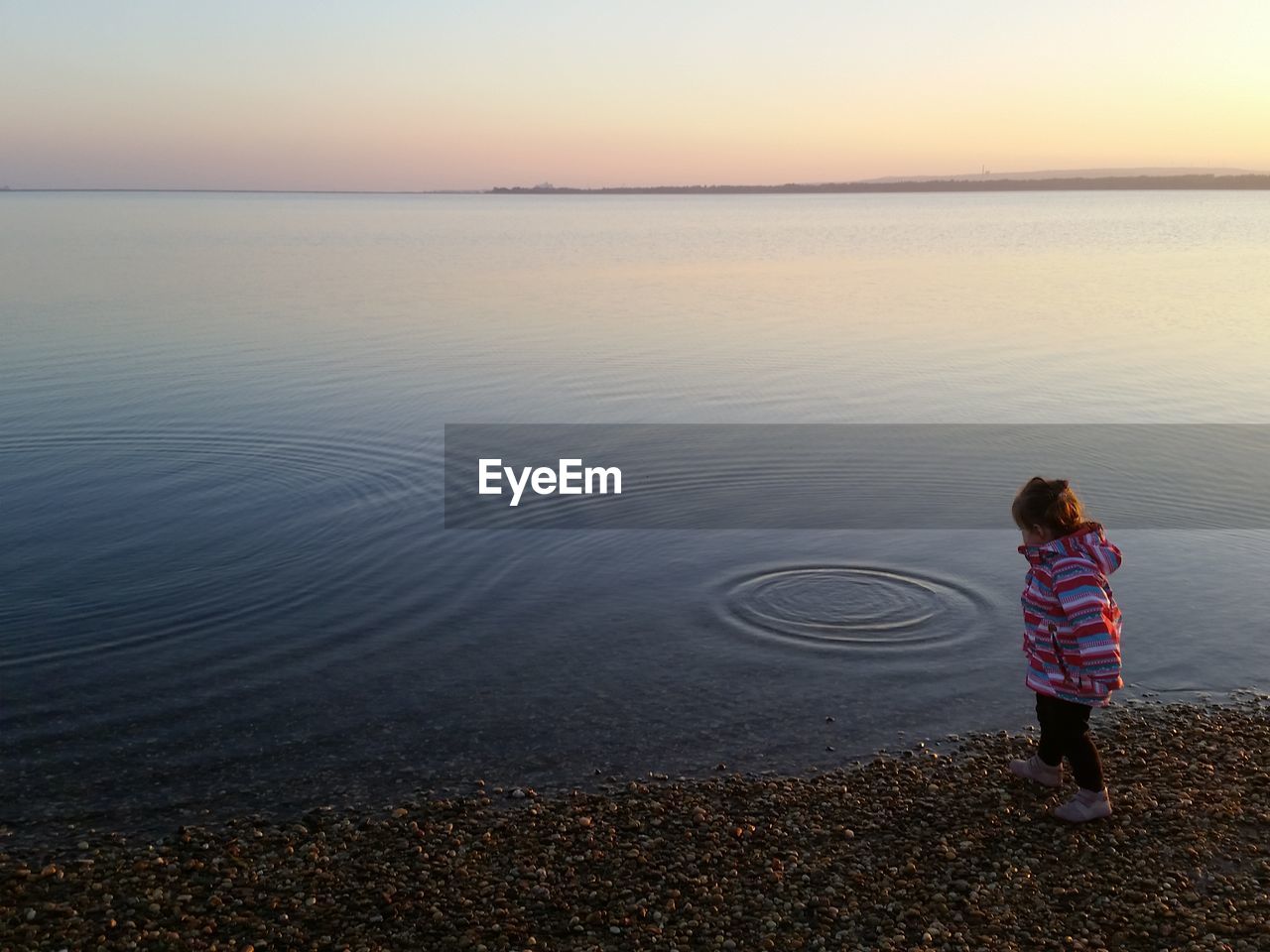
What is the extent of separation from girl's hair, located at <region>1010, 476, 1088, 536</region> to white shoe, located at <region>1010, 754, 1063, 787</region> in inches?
82.7

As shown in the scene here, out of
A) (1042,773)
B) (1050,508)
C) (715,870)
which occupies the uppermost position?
(1050,508)

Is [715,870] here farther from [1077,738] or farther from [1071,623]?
[1071,623]

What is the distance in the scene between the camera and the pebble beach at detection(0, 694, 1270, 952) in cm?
756

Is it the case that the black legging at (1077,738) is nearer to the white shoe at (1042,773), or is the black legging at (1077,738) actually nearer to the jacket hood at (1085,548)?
the white shoe at (1042,773)

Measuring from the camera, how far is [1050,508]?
8656mm

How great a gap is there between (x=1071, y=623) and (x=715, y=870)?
3.29 metres

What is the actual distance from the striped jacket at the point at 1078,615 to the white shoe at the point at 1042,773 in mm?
863

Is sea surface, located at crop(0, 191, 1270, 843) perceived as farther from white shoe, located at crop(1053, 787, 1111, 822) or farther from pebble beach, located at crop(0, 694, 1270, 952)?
white shoe, located at crop(1053, 787, 1111, 822)

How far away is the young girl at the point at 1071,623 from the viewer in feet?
28.4

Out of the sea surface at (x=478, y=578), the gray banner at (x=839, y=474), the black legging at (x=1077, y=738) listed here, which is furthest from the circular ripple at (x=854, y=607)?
the black legging at (x=1077, y=738)

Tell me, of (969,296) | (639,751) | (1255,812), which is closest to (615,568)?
(639,751)

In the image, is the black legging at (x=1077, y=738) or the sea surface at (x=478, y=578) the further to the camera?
the sea surface at (x=478, y=578)

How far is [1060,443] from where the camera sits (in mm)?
23438

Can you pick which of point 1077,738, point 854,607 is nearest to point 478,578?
point 854,607
